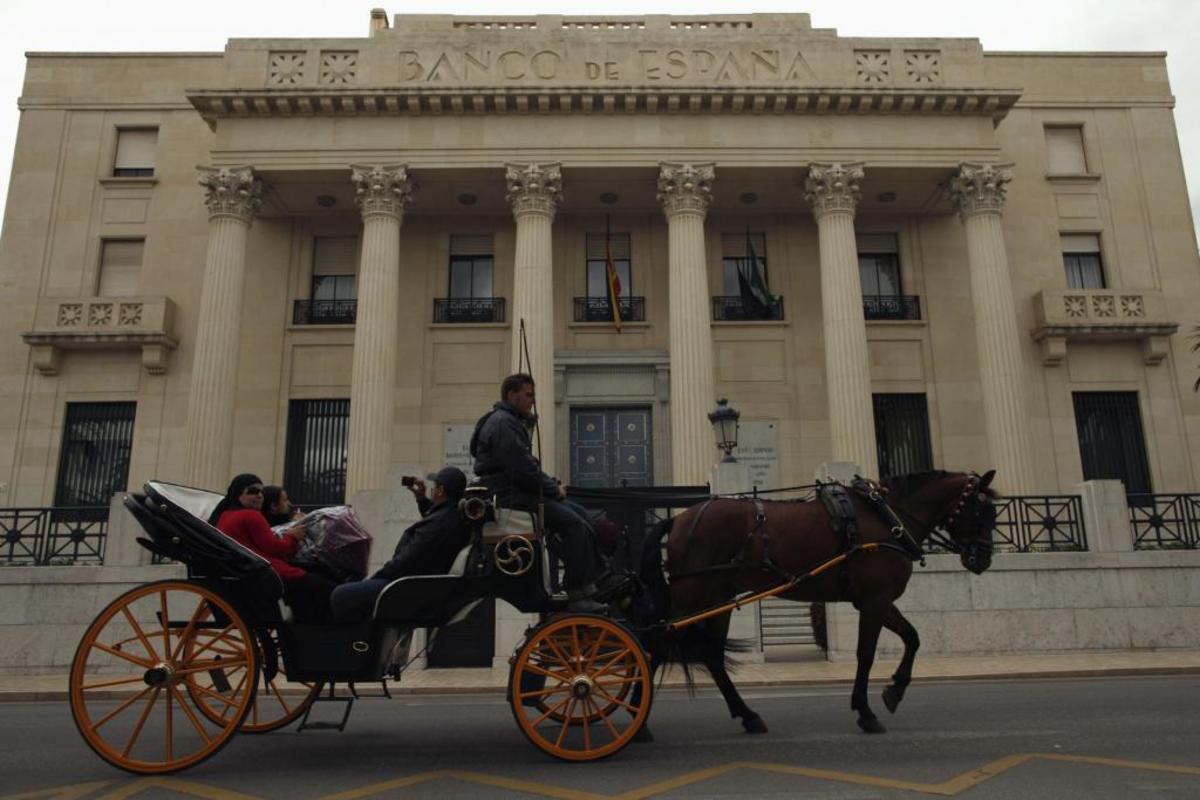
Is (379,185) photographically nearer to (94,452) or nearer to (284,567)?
(94,452)

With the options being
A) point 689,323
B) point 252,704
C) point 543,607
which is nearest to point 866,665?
point 543,607

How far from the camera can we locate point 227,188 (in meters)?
20.9

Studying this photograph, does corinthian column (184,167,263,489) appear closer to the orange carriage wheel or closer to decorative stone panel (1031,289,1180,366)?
the orange carriage wheel

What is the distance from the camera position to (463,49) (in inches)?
858

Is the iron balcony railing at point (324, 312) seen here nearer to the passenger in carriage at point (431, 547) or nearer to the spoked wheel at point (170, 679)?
the spoked wheel at point (170, 679)

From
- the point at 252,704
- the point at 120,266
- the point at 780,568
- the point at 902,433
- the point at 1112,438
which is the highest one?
the point at 120,266

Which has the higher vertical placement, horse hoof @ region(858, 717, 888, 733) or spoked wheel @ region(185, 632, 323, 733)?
spoked wheel @ region(185, 632, 323, 733)

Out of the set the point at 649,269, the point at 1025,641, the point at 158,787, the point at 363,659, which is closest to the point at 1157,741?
the point at 363,659

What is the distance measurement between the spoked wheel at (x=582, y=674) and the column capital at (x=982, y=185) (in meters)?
20.1

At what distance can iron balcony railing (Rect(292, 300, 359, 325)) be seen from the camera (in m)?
23.2

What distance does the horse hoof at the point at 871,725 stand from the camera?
237 inches

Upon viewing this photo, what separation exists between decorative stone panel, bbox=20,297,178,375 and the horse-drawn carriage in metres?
17.4

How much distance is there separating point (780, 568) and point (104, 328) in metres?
21.9

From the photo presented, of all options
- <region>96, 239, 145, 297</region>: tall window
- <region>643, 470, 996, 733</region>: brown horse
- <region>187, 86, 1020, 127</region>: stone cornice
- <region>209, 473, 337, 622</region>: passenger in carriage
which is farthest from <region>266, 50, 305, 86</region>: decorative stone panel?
<region>643, 470, 996, 733</region>: brown horse
